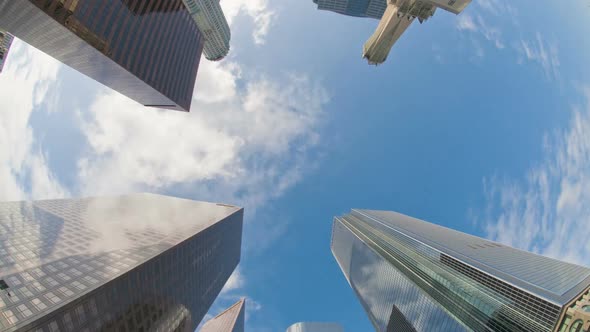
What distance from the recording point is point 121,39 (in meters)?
71.4

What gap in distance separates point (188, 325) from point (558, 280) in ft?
419

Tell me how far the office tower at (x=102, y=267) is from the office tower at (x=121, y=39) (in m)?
49.7

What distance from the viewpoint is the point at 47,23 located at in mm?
55250

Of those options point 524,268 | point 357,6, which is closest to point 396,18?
point 524,268

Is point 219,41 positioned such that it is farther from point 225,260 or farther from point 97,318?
point 97,318

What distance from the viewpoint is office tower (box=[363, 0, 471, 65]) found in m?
59.2

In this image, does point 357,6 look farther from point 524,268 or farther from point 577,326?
point 577,326

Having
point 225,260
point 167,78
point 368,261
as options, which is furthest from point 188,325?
point 368,261

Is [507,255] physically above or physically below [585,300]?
below

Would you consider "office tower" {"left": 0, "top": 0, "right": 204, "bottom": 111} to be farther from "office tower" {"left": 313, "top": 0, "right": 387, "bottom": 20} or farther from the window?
the window

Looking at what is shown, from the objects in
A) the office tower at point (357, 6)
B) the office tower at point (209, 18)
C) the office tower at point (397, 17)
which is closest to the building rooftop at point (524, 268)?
the office tower at point (397, 17)

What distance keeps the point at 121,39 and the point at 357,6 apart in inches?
5646

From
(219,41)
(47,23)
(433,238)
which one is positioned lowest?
(433,238)

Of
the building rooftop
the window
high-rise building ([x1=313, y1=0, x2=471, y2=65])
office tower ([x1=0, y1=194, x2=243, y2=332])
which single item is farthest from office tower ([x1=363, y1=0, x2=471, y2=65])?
office tower ([x1=0, y1=194, x2=243, y2=332])
